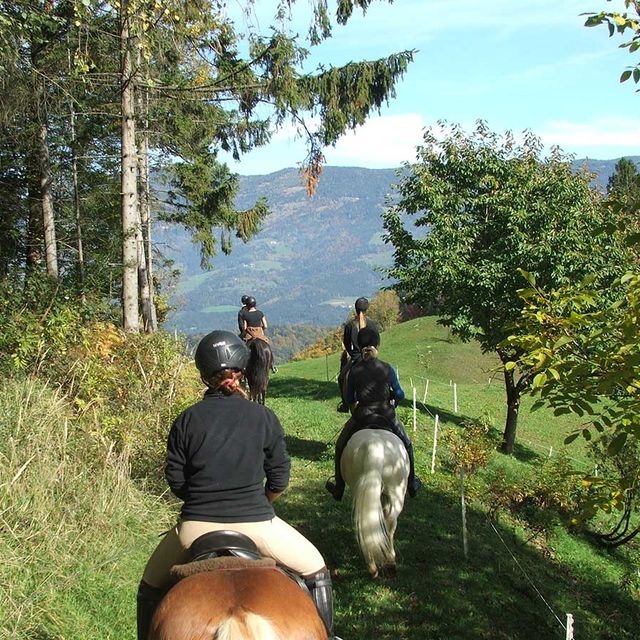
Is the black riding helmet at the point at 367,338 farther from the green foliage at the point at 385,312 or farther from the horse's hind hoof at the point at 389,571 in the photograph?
the green foliage at the point at 385,312

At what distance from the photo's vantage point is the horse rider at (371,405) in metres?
7.43

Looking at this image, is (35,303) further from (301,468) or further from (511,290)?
(511,290)

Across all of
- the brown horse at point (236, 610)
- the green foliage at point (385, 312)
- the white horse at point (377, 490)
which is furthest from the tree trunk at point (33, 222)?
the green foliage at point (385, 312)

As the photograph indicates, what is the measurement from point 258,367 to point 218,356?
9905 millimetres

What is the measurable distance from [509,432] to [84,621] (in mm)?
15042

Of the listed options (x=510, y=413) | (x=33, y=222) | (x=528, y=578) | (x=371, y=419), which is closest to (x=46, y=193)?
(x=33, y=222)

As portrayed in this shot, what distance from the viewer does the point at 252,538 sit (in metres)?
3.71

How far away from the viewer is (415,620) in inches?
245

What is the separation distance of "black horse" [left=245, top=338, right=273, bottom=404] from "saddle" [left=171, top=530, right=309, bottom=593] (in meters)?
10.1

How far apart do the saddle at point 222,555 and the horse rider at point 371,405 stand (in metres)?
3.84

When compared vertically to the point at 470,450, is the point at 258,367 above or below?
above

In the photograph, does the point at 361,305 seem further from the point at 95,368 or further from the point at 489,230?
the point at 489,230

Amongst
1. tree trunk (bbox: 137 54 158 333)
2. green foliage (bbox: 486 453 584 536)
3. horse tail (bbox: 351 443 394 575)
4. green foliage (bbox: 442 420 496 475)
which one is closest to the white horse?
horse tail (bbox: 351 443 394 575)

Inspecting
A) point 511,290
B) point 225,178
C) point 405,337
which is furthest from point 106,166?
point 405,337
